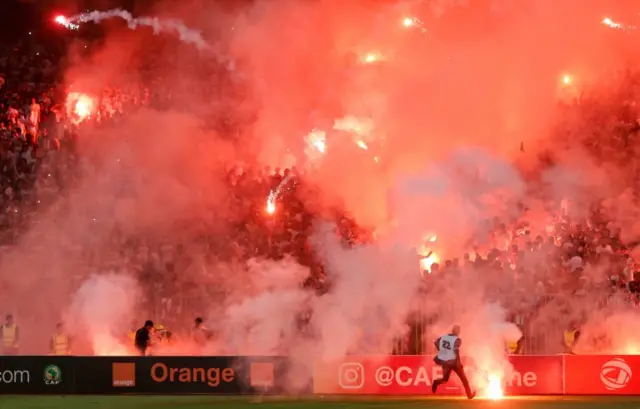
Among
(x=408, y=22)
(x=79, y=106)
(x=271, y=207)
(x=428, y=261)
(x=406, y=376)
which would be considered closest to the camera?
(x=406, y=376)

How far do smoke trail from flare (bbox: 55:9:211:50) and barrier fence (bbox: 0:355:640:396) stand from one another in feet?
35.4

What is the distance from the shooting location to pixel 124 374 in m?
17.3

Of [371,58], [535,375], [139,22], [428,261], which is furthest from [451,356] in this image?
[139,22]

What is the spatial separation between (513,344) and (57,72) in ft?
47.0

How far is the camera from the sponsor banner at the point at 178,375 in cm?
1684

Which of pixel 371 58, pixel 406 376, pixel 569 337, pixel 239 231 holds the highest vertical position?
pixel 371 58

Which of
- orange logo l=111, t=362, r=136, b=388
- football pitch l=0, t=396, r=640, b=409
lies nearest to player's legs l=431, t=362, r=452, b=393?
football pitch l=0, t=396, r=640, b=409

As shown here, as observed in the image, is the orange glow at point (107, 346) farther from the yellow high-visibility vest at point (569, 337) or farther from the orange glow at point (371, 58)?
the orange glow at point (371, 58)

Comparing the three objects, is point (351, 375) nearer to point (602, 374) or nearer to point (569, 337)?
point (569, 337)

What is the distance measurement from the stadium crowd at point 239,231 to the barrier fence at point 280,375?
2.22 feet

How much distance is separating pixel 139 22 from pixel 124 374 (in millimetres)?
11925

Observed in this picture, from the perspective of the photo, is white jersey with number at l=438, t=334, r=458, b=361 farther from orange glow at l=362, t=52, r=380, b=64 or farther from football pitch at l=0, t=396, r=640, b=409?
orange glow at l=362, t=52, r=380, b=64

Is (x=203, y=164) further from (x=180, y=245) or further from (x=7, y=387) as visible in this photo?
(x=7, y=387)

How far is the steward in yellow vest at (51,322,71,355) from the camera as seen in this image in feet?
65.4
